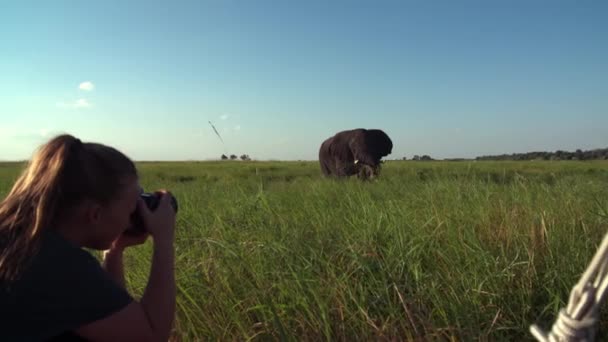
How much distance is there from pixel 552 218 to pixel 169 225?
1.95 m

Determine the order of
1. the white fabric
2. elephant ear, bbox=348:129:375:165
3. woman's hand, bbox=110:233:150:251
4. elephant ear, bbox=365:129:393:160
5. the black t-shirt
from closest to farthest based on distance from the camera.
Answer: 1. the white fabric
2. the black t-shirt
3. woman's hand, bbox=110:233:150:251
4. elephant ear, bbox=348:129:375:165
5. elephant ear, bbox=365:129:393:160

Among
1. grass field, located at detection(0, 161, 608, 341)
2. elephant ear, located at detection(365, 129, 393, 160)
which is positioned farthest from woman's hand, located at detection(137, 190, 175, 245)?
elephant ear, located at detection(365, 129, 393, 160)

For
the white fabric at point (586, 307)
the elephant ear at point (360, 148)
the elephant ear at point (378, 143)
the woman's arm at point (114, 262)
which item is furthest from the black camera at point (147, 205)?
the elephant ear at point (378, 143)

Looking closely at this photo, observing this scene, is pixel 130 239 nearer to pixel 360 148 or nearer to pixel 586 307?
pixel 586 307

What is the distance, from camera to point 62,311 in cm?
105

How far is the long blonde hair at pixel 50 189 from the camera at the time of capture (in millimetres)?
1080

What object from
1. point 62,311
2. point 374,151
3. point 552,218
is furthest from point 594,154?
point 62,311

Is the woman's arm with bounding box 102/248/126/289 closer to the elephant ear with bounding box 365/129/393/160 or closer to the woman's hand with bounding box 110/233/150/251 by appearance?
the woman's hand with bounding box 110/233/150/251

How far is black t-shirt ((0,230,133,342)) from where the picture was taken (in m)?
1.05

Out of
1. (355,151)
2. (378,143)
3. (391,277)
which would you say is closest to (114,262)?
(391,277)

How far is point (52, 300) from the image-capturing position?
105cm

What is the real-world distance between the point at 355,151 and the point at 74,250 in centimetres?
1073

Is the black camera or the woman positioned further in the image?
the black camera

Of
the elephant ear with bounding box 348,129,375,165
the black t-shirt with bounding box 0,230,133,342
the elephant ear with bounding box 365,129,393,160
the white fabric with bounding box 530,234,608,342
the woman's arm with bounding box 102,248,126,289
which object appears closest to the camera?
the white fabric with bounding box 530,234,608,342
